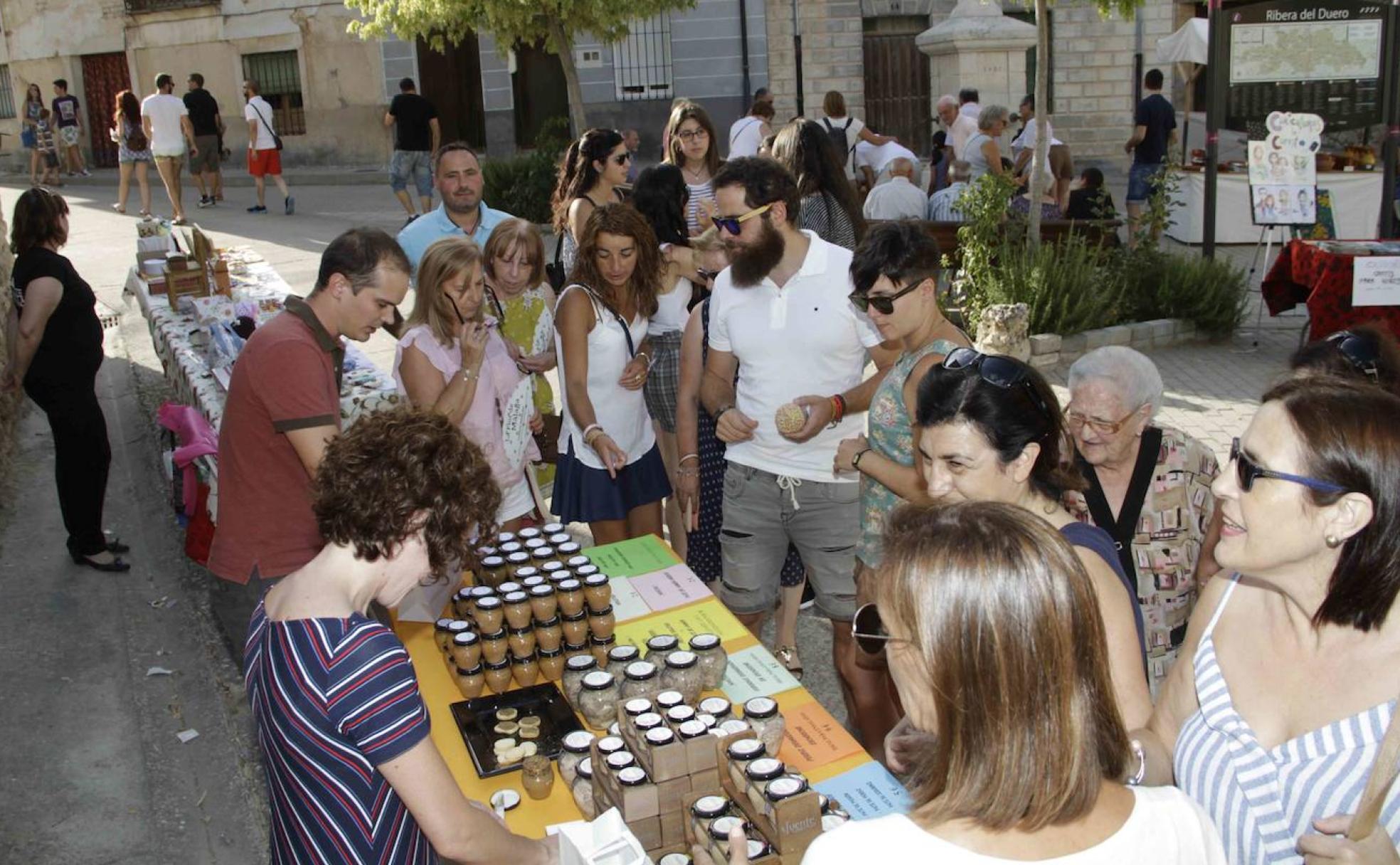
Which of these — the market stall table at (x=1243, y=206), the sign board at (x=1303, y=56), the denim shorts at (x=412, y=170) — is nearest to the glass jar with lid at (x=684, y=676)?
the sign board at (x=1303, y=56)

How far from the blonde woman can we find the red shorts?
14.5 m

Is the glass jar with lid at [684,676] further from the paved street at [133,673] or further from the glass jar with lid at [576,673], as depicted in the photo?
the paved street at [133,673]

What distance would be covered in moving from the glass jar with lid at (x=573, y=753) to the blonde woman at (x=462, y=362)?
5.40 ft

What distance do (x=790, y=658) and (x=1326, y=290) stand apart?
5.32 m

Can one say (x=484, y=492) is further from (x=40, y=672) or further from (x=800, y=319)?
(x=40, y=672)

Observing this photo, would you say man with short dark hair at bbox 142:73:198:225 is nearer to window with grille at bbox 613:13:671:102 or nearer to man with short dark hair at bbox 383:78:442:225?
man with short dark hair at bbox 383:78:442:225

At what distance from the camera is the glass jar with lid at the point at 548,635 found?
125 inches

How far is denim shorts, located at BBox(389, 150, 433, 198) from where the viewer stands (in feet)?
50.9

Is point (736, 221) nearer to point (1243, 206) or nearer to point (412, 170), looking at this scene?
point (1243, 206)

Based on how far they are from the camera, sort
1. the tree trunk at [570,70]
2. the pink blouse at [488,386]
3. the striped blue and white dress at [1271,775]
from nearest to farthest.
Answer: the striped blue and white dress at [1271,775]
the pink blouse at [488,386]
the tree trunk at [570,70]

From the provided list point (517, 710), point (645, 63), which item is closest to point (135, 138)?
point (645, 63)

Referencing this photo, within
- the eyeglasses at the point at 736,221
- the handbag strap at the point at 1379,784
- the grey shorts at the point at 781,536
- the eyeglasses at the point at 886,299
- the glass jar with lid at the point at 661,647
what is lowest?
the grey shorts at the point at 781,536

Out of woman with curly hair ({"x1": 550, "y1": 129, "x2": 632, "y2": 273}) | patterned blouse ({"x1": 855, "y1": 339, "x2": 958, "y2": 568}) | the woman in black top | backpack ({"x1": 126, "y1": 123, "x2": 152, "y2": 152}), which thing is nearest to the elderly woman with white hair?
patterned blouse ({"x1": 855, "y1": 339, "x2": 958, "y2": 568})

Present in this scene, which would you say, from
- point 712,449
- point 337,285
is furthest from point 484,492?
point 712,449
